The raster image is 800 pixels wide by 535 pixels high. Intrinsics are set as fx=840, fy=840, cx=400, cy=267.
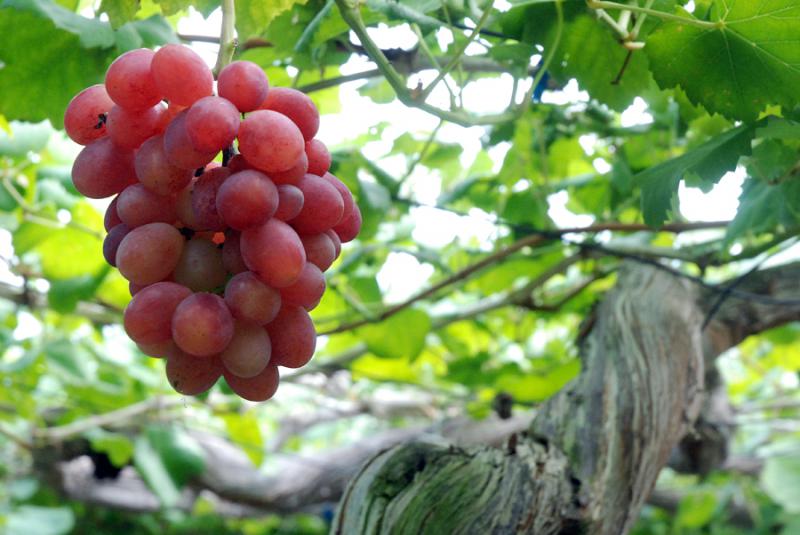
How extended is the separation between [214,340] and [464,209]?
1163 mm

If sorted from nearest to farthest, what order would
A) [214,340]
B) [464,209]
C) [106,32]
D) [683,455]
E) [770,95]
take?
[214,340], [770,95], [106,32], [464,209], [683,455]

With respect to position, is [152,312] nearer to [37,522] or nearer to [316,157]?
[316,157]

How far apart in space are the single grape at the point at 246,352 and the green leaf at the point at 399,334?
38.6 inches

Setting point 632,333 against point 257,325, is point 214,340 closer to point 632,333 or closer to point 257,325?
point 257,325

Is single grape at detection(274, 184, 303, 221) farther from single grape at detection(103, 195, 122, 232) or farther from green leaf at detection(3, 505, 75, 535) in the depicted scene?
green leaf at detection(3, 505, 75, 535)

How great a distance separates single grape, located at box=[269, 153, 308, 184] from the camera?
486 millimetres

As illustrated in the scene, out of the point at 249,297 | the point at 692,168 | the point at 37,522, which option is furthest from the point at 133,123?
the point at 37,522

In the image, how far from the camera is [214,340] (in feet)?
1.51

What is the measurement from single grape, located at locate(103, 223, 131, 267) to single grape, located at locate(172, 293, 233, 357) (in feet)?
0.25

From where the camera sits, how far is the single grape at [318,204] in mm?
503

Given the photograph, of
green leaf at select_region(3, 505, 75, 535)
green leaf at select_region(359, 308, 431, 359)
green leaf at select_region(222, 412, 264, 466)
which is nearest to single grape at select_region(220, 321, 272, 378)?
green leaf at select_region(359, 308, 431, 359)

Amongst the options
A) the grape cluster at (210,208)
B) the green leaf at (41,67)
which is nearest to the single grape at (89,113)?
the grape cluster at (210,208)

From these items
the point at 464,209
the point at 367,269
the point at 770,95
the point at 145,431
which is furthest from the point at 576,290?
the point at 145,431

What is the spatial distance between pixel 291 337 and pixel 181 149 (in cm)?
13
